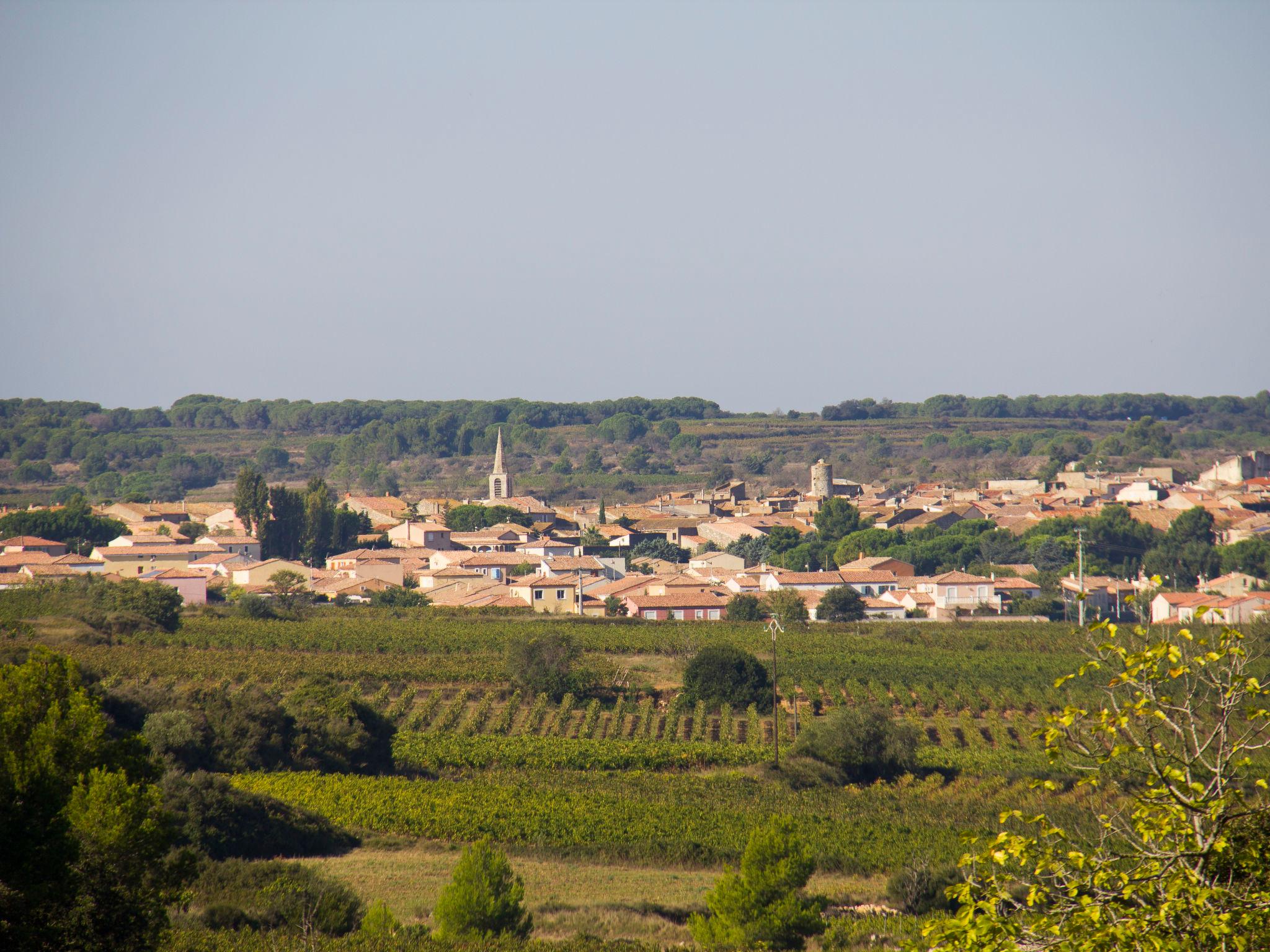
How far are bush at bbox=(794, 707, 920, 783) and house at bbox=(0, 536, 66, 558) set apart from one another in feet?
136

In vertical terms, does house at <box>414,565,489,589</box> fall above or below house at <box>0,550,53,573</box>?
below

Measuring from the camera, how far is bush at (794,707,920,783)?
27.6 m

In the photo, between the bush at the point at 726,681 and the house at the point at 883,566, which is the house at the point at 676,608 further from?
the bush at the point at 726,681

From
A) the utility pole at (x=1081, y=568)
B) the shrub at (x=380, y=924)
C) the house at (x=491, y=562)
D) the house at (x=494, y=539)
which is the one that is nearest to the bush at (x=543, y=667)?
the utility pole at (x=1081, y=568)

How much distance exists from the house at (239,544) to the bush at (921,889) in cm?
4757

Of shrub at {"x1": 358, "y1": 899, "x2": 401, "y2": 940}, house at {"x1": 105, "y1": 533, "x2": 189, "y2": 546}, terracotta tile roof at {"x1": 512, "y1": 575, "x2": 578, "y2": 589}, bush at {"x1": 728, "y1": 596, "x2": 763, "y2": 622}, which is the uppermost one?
house at {"x1": 105, "y1": 533, "x2": 189, "y2": 546}

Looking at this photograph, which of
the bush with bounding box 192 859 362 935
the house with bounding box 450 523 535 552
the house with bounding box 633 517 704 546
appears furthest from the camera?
the house with bounding box 633 517 704 546

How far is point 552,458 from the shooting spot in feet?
463

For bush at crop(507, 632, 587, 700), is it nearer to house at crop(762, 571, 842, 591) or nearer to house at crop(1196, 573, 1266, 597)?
house at crop(762, 571, 842, 591)

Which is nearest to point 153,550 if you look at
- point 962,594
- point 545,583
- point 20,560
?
point 20,560

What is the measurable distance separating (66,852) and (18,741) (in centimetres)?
239

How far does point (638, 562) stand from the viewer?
67.9 m

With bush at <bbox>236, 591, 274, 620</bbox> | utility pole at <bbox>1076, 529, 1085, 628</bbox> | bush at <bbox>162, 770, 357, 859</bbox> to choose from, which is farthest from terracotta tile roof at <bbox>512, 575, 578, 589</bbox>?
bush at <bbox>162, 770, 357, 859</bbox>

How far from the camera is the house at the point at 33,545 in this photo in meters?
57.9
